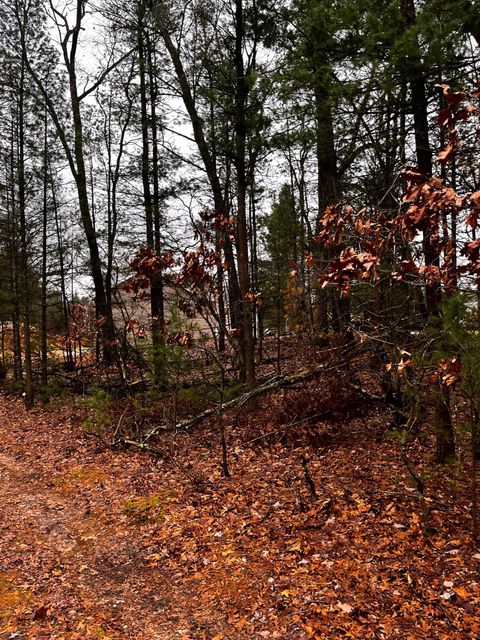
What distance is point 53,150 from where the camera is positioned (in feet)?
50.3

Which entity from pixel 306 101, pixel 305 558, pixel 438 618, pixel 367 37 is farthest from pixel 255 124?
pixel 438 618

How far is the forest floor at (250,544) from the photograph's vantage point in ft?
13.3

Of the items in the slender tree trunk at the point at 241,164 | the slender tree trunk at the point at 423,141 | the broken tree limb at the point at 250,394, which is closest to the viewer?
the slender tree trunk at the point at 423,141

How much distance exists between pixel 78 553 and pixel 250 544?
2.25m

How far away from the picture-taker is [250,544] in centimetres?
529

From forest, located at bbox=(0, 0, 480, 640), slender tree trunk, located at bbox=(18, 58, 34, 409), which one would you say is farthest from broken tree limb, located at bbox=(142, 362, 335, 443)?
slender tree trunk, located at bbox=(18, 58, 34, 409)

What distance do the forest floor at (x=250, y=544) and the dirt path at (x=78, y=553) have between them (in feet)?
0.07

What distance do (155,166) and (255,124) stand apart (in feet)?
25.1

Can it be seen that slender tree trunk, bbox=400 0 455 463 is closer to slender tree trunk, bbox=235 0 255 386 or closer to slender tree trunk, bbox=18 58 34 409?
slender tree trunk, bbox=235 0 255 386

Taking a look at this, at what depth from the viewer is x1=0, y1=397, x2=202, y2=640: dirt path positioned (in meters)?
4.29

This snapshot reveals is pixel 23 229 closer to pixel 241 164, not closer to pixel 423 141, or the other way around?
pixel 241 164

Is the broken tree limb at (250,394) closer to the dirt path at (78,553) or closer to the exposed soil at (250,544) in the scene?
the exposed soil at (250,544)

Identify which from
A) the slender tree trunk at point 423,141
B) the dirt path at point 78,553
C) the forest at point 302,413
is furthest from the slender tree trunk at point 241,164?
the slender tree trunk at point 423,141

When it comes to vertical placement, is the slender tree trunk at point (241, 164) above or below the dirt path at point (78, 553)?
above
